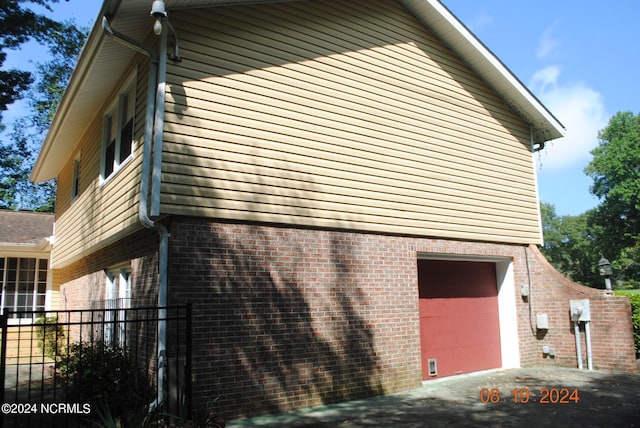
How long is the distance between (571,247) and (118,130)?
8699cm

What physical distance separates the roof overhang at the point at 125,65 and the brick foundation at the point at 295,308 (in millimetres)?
2913

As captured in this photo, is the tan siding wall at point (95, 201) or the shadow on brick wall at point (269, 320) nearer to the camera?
the shadow on brick wall at point (269, 320)

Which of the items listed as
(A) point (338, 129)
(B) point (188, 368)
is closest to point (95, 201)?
(A) point (338, 129)

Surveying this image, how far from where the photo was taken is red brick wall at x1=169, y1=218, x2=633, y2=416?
6.86 metres

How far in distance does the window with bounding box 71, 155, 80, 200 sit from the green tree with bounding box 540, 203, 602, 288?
71.0 meters

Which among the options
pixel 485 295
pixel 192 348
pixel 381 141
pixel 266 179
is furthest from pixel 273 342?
pixel 485 295

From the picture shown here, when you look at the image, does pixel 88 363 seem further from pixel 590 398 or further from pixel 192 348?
pixel 590 398

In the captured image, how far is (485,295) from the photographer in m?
11.2

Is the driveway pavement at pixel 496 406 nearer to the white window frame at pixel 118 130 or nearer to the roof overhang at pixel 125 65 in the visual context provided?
the white window frame at pixel 118 130

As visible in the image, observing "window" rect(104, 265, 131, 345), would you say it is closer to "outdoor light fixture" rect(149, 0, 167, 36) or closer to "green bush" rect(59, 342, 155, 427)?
"green bush" rect(59, 342, 155, 427)

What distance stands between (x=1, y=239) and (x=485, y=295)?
13680 millimetres

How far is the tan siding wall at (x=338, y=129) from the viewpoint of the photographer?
23.9 ft

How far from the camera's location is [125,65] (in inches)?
330

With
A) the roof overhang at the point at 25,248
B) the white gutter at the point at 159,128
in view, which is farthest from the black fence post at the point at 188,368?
the roof overhang at the point at 25,248
